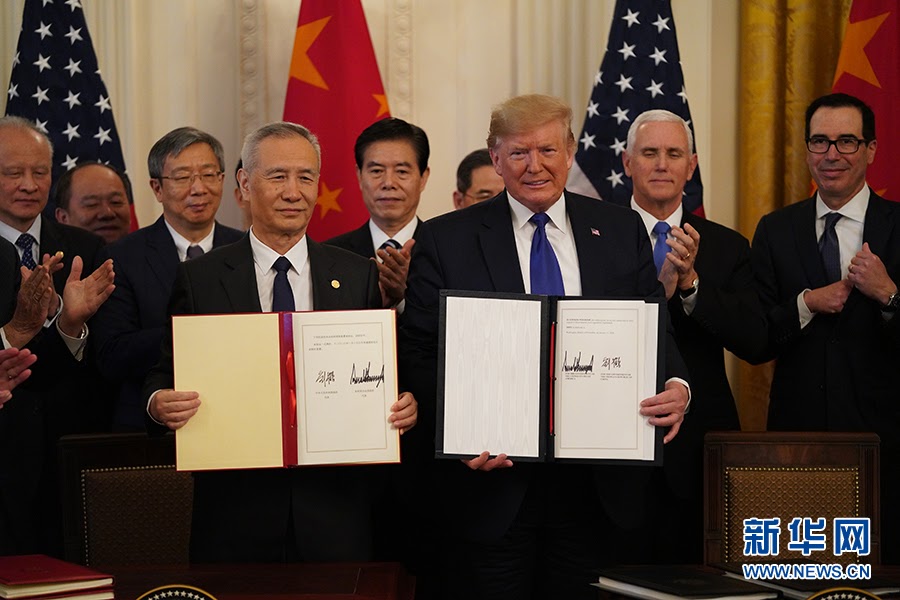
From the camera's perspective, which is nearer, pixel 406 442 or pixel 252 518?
pixel 252 518

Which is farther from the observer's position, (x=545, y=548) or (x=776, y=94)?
(x=776, y=94)

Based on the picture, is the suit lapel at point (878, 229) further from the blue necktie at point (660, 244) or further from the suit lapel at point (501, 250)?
the suit lapel at point (501, 250)

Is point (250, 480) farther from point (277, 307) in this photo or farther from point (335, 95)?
point (335, 95)

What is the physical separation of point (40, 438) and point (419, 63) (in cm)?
287

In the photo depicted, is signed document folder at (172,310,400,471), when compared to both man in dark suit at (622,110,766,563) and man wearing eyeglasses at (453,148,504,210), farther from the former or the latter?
man wearing eyeglasses at (453,148,504,210)

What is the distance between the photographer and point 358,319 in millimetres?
3111

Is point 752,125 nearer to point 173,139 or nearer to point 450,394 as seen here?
point 173,139

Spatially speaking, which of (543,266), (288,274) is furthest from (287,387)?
(543,266)

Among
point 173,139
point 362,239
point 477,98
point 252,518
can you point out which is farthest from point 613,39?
point 252,518

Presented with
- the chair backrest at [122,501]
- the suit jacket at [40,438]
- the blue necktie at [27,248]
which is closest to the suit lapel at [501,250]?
the chair backrest at [122,501]

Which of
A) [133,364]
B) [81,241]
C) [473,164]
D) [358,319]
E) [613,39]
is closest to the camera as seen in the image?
[358,319]

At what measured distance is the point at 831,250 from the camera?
4.45 meters

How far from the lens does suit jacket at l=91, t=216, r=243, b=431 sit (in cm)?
401

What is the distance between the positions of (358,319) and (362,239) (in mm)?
1446
